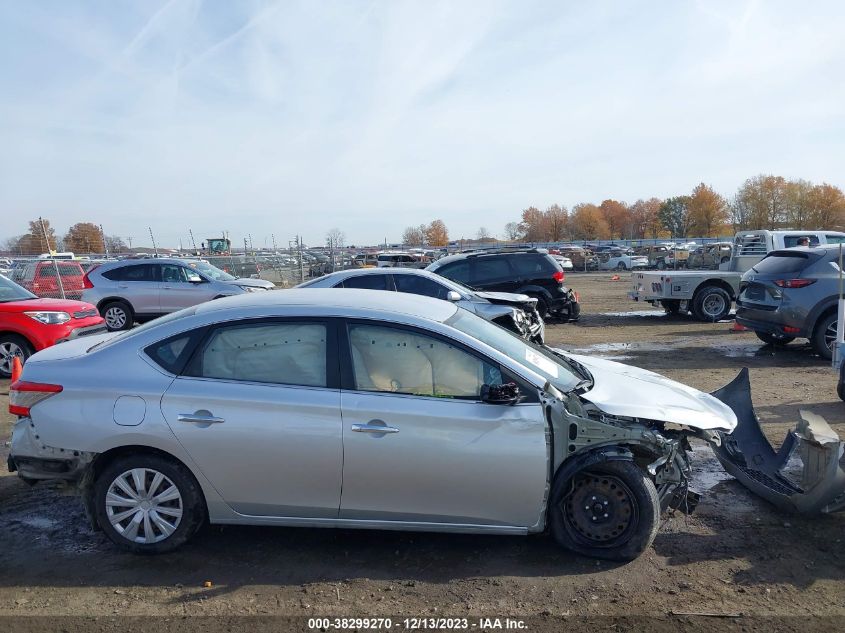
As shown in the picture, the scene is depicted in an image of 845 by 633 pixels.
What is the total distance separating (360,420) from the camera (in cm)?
385

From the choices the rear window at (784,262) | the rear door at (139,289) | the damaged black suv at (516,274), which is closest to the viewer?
the rear window at (784,262)

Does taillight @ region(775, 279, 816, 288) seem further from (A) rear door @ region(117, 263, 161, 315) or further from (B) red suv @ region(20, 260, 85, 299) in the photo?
(B) red suv @ region(20, 260, 85, 299)

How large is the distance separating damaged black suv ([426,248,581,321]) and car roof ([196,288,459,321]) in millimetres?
9615

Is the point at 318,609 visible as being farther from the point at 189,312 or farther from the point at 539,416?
the point at 189,312

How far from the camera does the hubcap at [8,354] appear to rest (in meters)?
9.61

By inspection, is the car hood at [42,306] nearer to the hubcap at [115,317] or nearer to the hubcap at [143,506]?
the hubcap at [115,317]

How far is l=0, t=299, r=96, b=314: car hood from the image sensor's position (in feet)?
30.8

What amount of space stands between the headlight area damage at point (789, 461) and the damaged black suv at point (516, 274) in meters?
9.03

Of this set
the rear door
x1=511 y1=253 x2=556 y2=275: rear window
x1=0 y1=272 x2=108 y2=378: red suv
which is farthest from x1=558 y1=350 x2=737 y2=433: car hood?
the rear door

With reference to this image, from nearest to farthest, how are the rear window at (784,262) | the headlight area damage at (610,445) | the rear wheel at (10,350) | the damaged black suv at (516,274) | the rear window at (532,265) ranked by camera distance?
the headlight area damage at (610,445) → the rear wheel at (10,350) → the rear window at (784,262) → the damaged black suv at (516,274) → the rear window at (532,265)

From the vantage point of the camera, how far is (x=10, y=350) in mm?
9633

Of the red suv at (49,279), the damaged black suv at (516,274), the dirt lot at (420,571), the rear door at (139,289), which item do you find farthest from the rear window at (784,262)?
the red suv at (49,279)

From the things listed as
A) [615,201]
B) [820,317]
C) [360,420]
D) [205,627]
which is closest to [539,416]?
[360,420]

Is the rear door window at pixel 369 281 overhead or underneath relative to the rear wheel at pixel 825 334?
overhead
